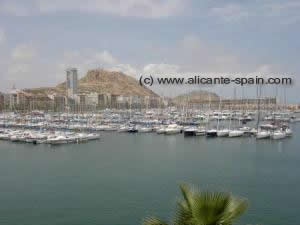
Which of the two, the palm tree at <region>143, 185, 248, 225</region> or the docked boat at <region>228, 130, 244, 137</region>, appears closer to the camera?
the palm tree at <region>143, 185, 248, 225</region>

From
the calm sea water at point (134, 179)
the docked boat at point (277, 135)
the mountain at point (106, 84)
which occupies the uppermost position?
the mountain at point (106, 84)

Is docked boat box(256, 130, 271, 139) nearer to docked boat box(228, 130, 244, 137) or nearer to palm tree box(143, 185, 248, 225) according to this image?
docked boat box(228, 130, 244, 137)

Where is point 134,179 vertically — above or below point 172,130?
below

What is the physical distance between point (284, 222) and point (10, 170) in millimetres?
22660

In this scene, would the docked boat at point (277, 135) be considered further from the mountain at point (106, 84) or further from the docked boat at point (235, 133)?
the mountain at point (106, 84)

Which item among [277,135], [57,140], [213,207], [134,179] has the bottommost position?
[134,179]

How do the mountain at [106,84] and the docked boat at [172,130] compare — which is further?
the mountain at [106,84]

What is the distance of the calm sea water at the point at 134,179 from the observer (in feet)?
62.0

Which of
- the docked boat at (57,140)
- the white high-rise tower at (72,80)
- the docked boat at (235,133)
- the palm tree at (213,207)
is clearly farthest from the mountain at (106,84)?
the palm tree at (213,207)

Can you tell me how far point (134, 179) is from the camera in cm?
2709

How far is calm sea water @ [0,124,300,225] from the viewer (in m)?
18.9

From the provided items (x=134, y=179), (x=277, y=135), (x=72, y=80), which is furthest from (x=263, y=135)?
(x=72, y=80)

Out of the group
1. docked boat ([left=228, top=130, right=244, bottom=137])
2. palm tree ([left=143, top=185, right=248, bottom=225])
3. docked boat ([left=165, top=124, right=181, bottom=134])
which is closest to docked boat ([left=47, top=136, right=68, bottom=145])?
docked boat ([left=165, top=124, right=181, bottom=134])

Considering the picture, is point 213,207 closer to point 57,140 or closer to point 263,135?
point 57,140
